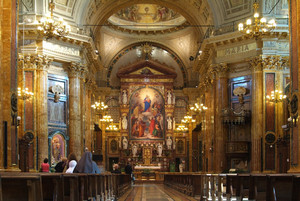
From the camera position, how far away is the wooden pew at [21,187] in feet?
16.5

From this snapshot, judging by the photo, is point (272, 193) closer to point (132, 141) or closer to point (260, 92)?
point (260, 92)

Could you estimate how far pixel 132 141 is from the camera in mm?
41156

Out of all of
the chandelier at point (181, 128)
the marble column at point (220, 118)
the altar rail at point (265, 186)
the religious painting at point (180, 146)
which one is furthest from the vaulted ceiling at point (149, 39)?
the altar rail at point (265, 186)

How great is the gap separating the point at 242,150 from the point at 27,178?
21.6 metres

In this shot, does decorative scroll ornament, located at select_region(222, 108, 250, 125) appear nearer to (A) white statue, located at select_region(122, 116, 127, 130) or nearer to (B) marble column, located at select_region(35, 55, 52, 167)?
(B) marble column, located at select_region(35, 55, 52, 167)

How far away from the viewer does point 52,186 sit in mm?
6496

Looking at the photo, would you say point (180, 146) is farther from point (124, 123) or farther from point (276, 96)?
point (276, 96)

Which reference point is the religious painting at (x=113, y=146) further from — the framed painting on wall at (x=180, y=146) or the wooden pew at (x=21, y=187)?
the wooden pew at (x=21, y=187)

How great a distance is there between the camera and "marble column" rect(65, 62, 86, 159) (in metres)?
26.5

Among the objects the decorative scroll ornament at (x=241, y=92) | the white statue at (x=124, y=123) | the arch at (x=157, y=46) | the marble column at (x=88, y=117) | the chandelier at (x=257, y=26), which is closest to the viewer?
the chandelier at (x=257, y=26)

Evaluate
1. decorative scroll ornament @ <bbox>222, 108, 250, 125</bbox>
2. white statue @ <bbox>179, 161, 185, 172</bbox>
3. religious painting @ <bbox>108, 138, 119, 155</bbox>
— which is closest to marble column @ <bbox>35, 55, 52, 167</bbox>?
decorative scroll ornament @ <bbox>222, 108, 250, 125</bbox>

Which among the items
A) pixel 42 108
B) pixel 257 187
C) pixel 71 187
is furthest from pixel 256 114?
pixel 71 187

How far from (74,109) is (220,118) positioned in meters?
8.12

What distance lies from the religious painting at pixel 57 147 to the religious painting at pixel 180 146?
16791mm
